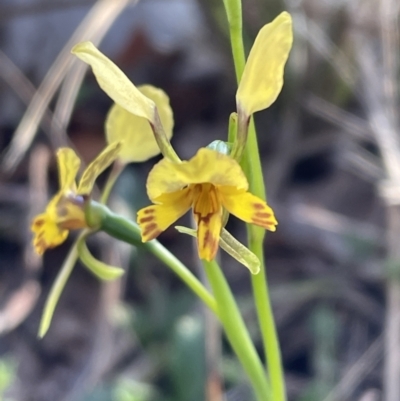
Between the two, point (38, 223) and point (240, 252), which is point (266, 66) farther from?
point (38, 223)

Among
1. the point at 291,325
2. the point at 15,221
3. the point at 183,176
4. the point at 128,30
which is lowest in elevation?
the point at 291,325

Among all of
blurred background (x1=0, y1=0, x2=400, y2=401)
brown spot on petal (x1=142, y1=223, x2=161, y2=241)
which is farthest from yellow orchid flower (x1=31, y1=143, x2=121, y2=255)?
blurred background (x1=0, y1=0, x2=400, y2=401)

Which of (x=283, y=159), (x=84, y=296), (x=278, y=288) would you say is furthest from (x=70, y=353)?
(x=283, y=159)

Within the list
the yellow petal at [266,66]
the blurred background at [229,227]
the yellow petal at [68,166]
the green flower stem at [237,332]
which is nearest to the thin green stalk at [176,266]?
the green flower stem at [237,332]

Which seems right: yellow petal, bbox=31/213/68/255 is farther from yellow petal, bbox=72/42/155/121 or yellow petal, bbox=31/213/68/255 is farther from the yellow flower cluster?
yellow petal, bbox=72/42/155/121

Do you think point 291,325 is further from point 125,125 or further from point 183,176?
point 183,176

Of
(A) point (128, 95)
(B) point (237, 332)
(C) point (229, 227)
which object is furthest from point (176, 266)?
(C) point (229, 227)
